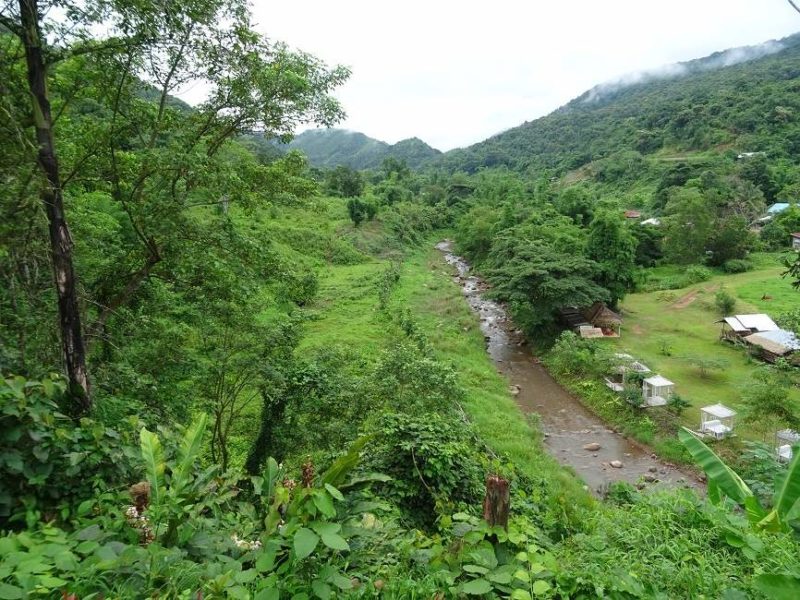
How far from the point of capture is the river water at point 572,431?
12555mm

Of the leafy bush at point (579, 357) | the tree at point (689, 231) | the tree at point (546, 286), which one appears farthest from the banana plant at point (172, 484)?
the tree at point (689, 231)

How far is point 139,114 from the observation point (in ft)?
21.7

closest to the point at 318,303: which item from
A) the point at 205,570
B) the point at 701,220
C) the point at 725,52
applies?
the point at 205,570

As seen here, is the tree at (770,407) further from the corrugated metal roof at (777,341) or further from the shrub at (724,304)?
the shrub at (724,304)

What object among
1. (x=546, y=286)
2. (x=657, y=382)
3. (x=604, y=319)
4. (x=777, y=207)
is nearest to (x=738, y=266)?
(x=777, y=207)

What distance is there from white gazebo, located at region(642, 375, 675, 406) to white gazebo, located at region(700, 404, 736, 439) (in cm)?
153

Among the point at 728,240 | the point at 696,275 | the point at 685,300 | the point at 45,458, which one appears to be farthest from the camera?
the point at 728,240

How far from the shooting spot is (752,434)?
512 inches

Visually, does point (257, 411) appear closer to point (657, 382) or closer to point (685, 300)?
point (657, 382)

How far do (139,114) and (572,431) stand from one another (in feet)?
48.1

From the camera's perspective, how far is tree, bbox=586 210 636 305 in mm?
23094

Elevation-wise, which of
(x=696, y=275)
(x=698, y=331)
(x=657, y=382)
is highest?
(x=657, y=382)

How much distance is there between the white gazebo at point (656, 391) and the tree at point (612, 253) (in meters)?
8.75

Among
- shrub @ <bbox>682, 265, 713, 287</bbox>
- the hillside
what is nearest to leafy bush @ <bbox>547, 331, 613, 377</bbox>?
shrub @ <bbox>682, 265, 713, 287</bbox>
